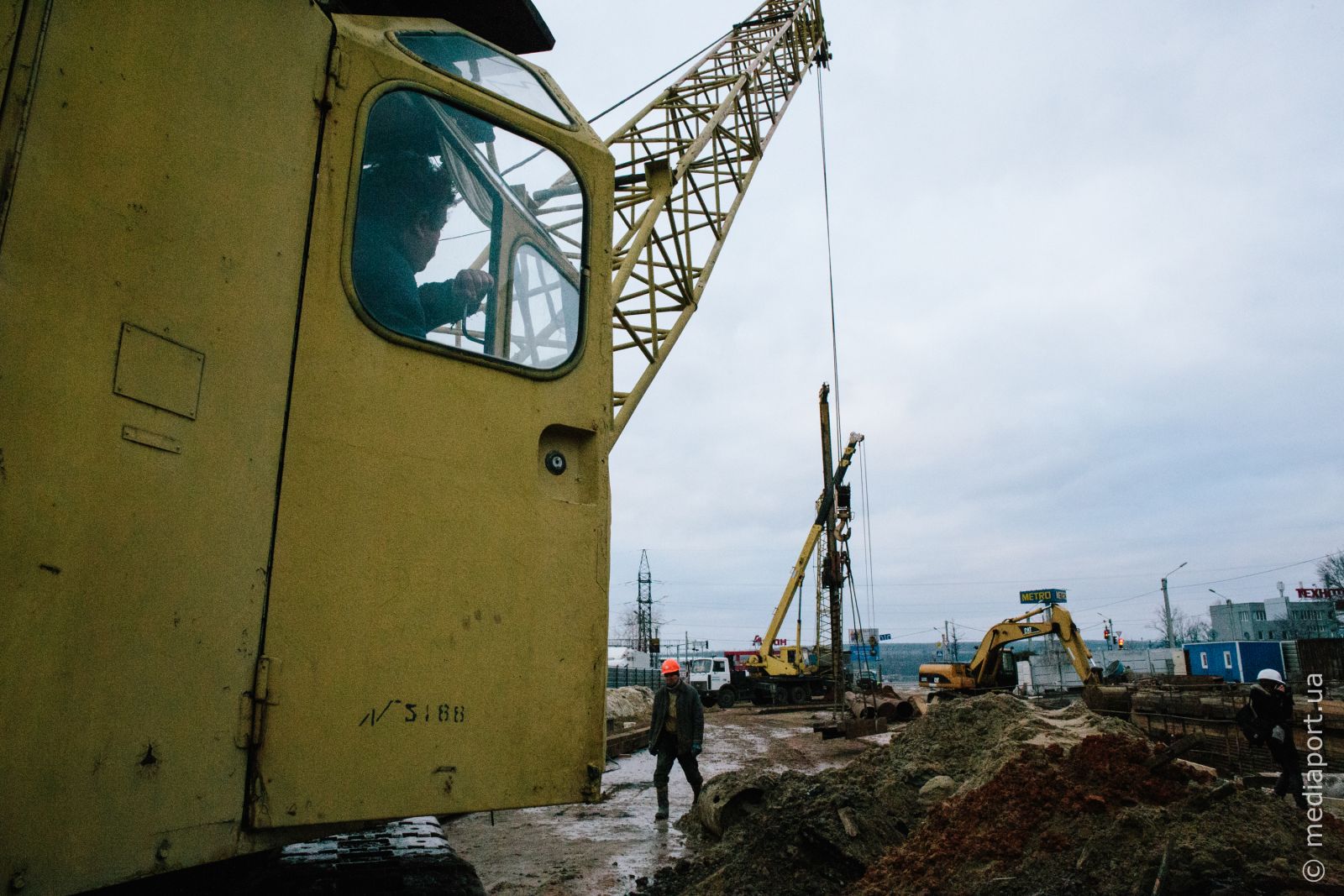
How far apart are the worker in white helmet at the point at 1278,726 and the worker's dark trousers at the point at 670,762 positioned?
5.10 m

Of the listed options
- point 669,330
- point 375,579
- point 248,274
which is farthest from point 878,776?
point 248,274

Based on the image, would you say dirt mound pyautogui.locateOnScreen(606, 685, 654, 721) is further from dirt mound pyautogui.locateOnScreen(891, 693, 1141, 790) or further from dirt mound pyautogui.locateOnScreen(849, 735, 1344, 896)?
dirt mound pyautogui.locateOnScreen(849, 735, 1344, 896)

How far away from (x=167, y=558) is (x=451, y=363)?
0.80 metres

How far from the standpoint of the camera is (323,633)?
5.92 ft

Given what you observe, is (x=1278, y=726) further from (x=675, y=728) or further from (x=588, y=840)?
(x=588, y=840)

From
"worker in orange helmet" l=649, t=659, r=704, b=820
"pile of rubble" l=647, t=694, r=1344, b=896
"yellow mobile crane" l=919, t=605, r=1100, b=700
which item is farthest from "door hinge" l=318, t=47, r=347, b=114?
"yellow mobile crane" l=919, t=605, r=1100, b=700

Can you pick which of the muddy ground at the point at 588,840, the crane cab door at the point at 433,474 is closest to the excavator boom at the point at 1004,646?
the muddy ground at the point at 588,840

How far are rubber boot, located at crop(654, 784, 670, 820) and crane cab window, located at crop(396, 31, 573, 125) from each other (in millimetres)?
6936

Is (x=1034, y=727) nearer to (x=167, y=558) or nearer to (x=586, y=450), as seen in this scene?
(x=586, y=450)

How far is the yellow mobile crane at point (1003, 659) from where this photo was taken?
2081cm

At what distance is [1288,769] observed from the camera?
7066mm

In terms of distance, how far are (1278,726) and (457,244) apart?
27.3ft

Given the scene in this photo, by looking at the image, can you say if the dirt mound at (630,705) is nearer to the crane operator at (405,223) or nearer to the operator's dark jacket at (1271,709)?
the operator's dark jacket at (1271,709)

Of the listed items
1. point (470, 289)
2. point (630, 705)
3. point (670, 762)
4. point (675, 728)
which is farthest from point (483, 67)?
point (630, 705)
